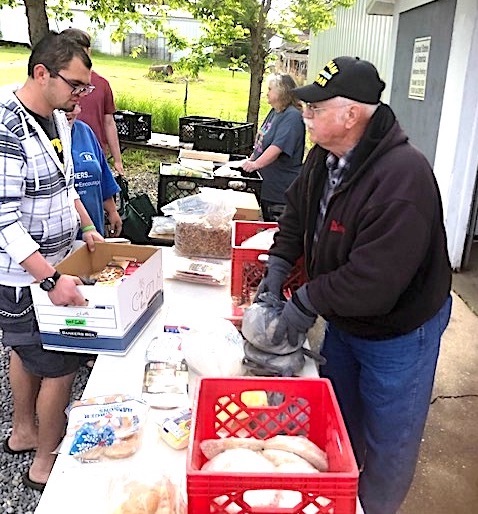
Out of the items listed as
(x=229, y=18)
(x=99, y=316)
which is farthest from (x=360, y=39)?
(x=99, y=316)

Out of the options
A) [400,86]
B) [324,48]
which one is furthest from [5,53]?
[400,86]

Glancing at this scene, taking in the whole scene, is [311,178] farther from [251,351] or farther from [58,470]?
[58,470]

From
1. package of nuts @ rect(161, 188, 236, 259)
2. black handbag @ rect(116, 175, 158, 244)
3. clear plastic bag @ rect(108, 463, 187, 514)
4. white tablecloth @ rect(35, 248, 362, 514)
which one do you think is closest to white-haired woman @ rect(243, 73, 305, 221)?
black handbag @ rect(116, 175, 158, 244)

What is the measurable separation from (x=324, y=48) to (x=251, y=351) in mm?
14929

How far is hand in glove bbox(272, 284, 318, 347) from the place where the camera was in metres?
1.67

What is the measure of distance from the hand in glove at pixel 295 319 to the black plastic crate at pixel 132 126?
6456 millimetres

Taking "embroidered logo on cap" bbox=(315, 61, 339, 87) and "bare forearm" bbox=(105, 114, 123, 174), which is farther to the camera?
"bare forearm" bbox=(105, 114, 123, 174)

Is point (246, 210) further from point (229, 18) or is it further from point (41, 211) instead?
point (229, 18)

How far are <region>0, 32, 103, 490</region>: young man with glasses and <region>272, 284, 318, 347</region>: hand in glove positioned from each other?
0.59m

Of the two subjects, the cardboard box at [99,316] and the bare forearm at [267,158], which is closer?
the cardboard box at [99,316]

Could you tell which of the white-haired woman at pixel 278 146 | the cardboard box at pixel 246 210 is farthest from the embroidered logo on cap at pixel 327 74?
the white-haired woman at pixel 278 146

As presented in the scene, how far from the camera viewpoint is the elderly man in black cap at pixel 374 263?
152cm

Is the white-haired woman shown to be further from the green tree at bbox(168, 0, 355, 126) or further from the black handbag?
the green tree at bbox(168, 0, 355, 126)

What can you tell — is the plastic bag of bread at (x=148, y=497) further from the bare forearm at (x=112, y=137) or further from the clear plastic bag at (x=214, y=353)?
the bare forearm at (x=112, y=137)
